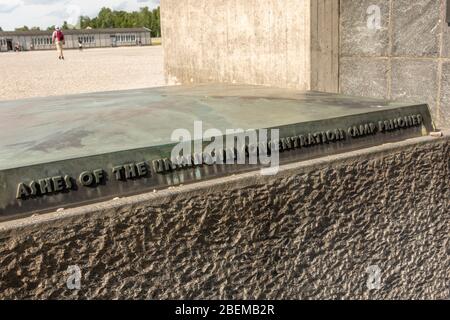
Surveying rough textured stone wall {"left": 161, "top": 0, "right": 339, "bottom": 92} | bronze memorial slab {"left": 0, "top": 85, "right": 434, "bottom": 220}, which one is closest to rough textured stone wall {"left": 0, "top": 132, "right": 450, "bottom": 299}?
bronze memorial slab {"left": 0, "top": 85, "right": 434, "bottom": 220}

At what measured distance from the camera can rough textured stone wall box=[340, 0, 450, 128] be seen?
101 inches

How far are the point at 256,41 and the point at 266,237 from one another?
1761mm

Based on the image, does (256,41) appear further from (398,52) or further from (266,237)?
(266,237)

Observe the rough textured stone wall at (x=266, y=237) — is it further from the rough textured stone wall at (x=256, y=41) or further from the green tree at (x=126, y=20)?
the green tree at (x=126, y=20)

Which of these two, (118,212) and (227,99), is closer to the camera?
(118,212)

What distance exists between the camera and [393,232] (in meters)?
2.24

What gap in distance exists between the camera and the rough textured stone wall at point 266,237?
159 cm

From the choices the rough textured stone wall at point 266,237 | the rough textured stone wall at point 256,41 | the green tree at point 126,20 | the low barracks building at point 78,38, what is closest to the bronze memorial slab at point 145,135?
the rough textured stone wall at point 266,237

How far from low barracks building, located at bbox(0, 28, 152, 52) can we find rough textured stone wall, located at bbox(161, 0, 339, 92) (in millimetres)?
56143

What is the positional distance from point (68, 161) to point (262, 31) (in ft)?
6.51

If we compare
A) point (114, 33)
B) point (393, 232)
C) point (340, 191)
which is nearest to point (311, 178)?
point (340, 191)

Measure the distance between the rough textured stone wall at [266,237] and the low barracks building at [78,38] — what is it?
192 ft
